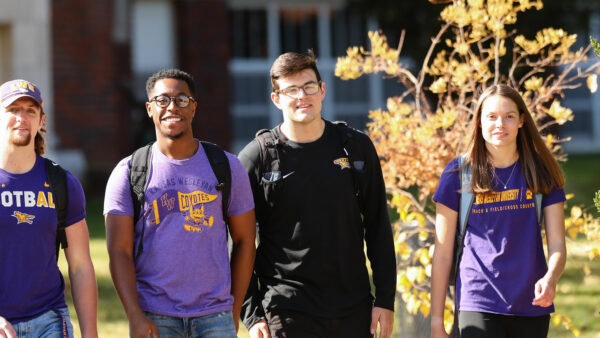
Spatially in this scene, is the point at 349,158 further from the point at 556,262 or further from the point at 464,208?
the point at 556,262

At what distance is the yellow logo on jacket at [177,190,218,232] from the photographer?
386 cm

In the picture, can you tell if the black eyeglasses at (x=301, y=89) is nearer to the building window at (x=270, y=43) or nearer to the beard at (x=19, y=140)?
the beard at (x=19, y=140)

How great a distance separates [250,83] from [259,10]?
179 cm

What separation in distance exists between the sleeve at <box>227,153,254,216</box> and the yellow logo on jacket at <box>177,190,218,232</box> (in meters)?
0.12

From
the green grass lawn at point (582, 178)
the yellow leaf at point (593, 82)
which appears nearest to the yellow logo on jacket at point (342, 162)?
the yellow leaf at point (593, 82)

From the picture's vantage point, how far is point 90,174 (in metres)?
17.0

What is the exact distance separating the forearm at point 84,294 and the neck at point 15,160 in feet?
1.61

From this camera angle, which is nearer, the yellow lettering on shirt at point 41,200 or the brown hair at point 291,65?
the yellow lettering on shirt at point 41,200

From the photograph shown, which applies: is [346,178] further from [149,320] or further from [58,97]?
[58,97]

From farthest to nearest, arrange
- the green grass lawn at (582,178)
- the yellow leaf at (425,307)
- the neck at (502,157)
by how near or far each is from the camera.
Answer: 1. the green grass lawn at (582,178)
2. the yellow leaf at (425,307)
3. the neck at (502,157)

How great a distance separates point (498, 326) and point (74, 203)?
1916 millimetres

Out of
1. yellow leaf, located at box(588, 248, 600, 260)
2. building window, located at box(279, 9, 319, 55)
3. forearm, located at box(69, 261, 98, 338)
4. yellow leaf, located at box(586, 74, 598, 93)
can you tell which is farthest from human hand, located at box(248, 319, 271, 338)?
building window, located at box(279, 9, 319, 55)

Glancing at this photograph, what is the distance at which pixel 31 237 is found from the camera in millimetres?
3637

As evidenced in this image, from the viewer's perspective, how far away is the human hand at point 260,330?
4.08 m
